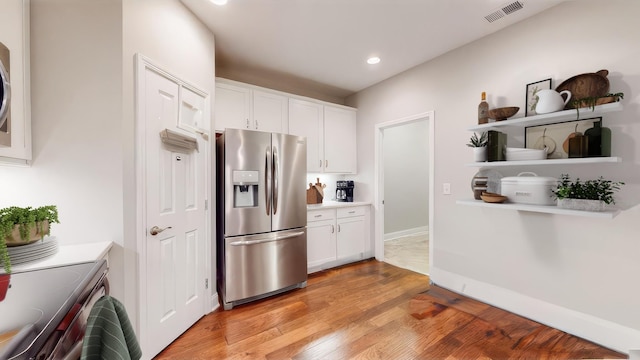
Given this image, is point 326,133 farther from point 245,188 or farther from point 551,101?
point 551,101

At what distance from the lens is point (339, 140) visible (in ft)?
12.6

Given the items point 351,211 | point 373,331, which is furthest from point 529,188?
point 351,211

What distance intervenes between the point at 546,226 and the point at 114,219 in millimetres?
3262

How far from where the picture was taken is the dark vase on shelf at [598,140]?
175 centimetres

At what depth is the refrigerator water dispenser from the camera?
8.00ft

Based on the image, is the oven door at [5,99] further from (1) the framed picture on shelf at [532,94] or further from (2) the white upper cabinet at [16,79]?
(1) the framed picture on shelf at [532,94]

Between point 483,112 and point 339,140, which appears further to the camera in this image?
point 339,140

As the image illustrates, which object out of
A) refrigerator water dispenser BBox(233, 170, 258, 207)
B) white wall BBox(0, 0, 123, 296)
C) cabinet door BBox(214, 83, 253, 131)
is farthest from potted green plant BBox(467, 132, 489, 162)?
white wall BBox(0, 0, 123, 296)

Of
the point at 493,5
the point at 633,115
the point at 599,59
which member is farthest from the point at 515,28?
the point at 633,115

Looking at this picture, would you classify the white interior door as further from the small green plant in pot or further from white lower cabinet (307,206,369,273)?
white lower cabinet (307,206,369,273)

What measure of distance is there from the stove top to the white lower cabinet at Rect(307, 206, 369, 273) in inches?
92.7

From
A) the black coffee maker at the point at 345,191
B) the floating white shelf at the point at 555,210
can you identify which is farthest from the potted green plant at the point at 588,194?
the black coffee maker at the point at 345,191

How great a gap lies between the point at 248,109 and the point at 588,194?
320 centimetres

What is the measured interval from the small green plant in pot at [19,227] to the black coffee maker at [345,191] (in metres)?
3.22
